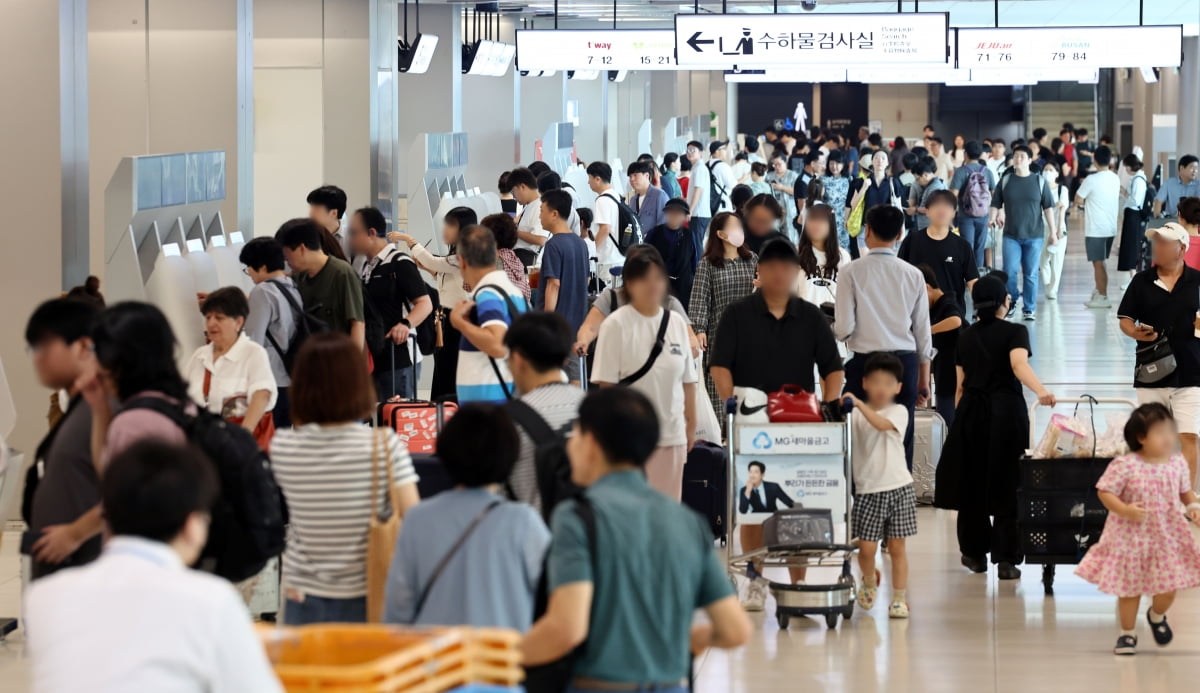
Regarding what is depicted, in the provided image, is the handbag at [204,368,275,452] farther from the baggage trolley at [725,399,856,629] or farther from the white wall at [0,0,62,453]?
the white wall at [0,0,62,453]

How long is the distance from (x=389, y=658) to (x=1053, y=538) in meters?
4.78

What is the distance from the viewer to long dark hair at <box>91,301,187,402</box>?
12.2 feet

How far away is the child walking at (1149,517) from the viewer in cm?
594

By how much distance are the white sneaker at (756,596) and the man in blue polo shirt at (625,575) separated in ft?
11.2

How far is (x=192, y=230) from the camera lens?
8.66m

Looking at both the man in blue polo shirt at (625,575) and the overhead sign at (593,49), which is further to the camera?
the overhead sign at (593,49)

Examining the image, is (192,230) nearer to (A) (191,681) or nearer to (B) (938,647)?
(B) (938,647)

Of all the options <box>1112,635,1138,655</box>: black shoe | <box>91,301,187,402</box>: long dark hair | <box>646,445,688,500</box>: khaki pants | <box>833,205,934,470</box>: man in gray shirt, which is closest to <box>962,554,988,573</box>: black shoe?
<box>833,205,934,470</box>: man in gray shirt

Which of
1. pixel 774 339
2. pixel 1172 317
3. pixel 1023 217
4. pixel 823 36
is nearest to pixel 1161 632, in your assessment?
pixel 774 339

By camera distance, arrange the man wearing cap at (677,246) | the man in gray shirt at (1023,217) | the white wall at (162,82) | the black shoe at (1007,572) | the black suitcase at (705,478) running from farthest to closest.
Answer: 1. the man in gray shirt at (1023,217)
2. the man wearing cap at (677,246)
3. the white wall at (162,82)
4. the black suitcase at (705,478)
5. the black shoe at (1007,572)

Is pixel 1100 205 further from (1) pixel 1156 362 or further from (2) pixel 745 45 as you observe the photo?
(1) pixel 1156 362

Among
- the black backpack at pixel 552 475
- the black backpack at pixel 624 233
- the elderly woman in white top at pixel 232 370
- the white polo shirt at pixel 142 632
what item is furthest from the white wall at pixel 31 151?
the white polo shirt at pixel 142 632

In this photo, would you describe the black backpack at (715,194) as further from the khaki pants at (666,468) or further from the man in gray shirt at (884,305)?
the khaki pants at (666,468)

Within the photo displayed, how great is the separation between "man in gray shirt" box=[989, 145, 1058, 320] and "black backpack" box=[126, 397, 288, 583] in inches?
502
